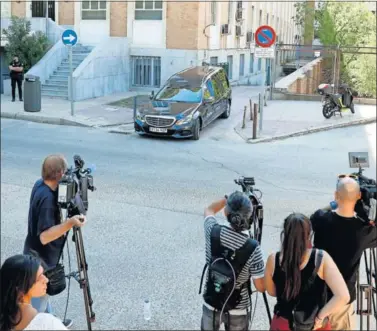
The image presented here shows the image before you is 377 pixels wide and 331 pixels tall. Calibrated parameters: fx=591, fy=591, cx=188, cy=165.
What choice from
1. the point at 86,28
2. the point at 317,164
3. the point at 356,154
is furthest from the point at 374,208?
the point at 86,28

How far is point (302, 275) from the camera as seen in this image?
3398mm

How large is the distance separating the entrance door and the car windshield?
12.7 m

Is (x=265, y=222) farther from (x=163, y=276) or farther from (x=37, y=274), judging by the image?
(x=37, y=274)

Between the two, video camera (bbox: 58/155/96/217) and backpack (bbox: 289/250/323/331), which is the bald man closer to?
backpack (bbox: 289/250/323/331)

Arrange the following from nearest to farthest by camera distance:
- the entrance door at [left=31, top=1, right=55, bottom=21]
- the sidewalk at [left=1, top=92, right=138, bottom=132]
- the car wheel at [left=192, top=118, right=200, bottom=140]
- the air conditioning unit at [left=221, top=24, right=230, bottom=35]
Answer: the car wheel at [left=192, top=118, right=200, bottom=140], the sidewalk at [left=1, top=92, right=138, bottom=132], the entrance door at [left=31, top=1, right=55, bottom=21], the air conditioning unit at [left=221, top=24, right=230, bottom=35]

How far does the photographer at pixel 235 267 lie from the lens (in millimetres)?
3553

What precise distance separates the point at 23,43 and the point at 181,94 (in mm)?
9460

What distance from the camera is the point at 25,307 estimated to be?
3.02 meters

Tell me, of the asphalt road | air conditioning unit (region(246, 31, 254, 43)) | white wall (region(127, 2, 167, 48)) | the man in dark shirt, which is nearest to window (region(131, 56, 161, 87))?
white wall (region(127, 2, 167, 48))

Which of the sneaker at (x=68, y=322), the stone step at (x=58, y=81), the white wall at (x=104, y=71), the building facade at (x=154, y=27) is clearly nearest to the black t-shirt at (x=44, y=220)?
the sneaker at (x=68, y=322)

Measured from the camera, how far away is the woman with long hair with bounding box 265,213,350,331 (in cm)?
335

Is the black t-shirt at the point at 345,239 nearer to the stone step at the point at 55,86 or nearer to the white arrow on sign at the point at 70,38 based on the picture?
the white arrow on sign at the point at 70,38

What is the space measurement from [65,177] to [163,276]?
2.22m

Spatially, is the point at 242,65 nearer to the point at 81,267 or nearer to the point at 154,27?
the point at 154,27
